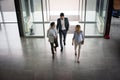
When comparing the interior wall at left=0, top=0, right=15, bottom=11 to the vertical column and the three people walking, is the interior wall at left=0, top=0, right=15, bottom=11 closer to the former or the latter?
the three people walking

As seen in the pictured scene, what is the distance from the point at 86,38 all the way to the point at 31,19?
2.84 meters

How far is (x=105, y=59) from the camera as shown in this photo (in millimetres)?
6805

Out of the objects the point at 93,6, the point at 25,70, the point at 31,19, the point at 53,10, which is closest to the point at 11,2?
the point at 53,10

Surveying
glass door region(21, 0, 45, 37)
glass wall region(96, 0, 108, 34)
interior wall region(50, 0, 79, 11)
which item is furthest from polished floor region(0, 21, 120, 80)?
interior wall region(50, 0, 79, 11)

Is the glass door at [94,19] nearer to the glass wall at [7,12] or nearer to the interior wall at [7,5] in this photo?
the glass wall at [7,12]

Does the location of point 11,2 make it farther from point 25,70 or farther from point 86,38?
point 25,70

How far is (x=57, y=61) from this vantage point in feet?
22.0

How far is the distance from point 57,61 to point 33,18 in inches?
113

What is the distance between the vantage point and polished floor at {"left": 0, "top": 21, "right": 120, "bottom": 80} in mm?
6008

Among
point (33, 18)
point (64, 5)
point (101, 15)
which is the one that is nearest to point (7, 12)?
point (33, 18)

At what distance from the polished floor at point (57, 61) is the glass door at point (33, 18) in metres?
0.42

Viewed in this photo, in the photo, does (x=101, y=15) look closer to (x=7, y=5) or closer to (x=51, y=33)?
(x=51, y=33)

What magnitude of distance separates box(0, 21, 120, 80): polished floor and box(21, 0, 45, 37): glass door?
1.38 ft

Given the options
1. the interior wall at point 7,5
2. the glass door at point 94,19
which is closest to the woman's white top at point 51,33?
the glass door at point 94,19
